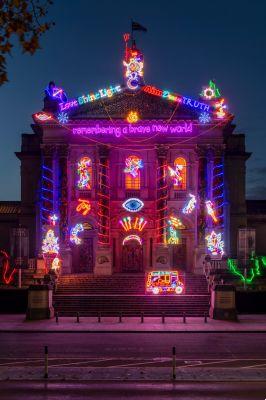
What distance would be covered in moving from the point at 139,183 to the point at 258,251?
501 inches

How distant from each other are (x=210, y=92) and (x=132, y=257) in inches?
608

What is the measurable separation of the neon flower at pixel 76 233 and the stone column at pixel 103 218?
204 centimetres

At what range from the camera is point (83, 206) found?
181 feet

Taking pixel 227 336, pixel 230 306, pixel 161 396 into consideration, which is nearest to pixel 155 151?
pixel 230 306

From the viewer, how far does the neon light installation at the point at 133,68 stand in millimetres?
55750

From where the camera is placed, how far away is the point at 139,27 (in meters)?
56.3

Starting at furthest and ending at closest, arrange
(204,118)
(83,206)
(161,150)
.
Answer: (83,206) → (161,150) → (204,118)

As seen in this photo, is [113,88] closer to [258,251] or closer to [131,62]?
[131,62]

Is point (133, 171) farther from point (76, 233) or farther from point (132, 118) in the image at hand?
point (76, 233)

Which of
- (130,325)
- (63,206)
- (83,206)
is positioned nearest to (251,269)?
(83,206)

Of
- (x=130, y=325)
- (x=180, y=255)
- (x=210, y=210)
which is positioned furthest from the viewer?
(x=180, y=255)

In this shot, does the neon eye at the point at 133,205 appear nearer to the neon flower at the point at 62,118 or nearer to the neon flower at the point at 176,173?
Answer: the neon flower at the point at 176,173

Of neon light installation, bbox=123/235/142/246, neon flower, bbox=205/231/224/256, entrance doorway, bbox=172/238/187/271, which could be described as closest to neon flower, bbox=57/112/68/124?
neon light installation, bbox=123/235/142/246

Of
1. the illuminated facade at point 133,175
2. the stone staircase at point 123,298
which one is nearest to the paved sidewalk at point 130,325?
the stone staircase at point 123,298
